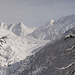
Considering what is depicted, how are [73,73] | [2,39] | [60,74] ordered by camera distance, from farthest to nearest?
[60,74] → [2,39] → [73,73]

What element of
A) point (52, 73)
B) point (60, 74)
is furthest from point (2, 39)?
point (52, 73)

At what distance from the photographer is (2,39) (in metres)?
15.7

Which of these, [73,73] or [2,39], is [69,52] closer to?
[73,73]

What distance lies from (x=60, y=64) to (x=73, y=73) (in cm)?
18927

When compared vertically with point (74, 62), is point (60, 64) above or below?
below

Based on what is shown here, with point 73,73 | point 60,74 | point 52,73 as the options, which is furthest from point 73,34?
point 52,73

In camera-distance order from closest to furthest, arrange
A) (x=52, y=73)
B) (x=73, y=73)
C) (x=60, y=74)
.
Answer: (x=73, y=73) < (x=60, y=74) < (x=52, y=73)

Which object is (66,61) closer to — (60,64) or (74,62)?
(60,64)

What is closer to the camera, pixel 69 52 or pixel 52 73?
pixel 69 52

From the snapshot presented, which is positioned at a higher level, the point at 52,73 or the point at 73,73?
the point at 73,73

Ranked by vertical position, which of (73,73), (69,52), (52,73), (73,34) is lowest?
(52,73)

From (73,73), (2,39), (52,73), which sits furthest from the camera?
(52,73)

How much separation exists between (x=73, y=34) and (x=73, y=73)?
1.69m

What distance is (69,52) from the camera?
11805 mm
